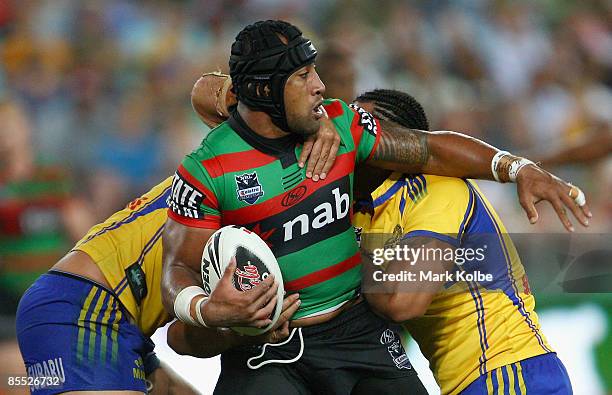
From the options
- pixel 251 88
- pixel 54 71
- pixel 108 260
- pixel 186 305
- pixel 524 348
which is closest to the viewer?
pixel 186 305

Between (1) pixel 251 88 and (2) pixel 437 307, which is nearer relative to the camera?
(1) pixel 251 88

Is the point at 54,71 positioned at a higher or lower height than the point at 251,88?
higher

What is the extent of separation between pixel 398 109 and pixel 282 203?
2.55ft

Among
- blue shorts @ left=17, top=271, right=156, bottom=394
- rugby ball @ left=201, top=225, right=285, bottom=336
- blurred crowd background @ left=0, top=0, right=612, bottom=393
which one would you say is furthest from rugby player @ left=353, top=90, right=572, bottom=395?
blurred crowd background @ left=0, top=0, right=612, bottom=393

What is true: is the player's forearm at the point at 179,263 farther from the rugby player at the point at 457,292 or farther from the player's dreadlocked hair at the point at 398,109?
the player's dreadlocked hair at the point at 398,109

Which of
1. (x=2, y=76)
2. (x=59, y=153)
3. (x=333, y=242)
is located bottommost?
(x=333, y=242)

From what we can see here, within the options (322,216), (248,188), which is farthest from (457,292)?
(248,188)

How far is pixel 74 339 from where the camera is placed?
323 centimetres

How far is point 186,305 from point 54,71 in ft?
12.3

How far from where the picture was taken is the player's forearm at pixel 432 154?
305 centimetres

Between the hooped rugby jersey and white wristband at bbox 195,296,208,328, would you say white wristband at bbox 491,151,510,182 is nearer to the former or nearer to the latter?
the hooped rugby jersey

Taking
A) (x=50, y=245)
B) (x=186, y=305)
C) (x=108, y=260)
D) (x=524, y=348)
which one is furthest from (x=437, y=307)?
(x=50, y=245)

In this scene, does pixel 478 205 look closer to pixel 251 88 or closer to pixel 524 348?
pixel 524 348

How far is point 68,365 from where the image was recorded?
322 cm
